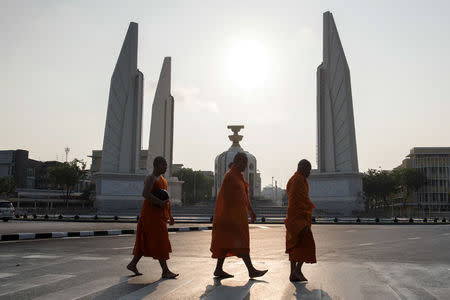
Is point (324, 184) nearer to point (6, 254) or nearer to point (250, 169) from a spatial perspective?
point (250, 169)

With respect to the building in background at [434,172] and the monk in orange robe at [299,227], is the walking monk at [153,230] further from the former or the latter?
the building in background at [434,172]

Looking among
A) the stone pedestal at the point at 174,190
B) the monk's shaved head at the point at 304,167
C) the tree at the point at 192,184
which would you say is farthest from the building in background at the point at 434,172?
the monk's shaved head at the point at 304,167

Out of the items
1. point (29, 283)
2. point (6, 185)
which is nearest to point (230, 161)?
point (6, 185)

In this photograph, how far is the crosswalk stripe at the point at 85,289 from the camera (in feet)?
14.6

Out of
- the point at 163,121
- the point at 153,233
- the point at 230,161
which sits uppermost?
the point at 163,121

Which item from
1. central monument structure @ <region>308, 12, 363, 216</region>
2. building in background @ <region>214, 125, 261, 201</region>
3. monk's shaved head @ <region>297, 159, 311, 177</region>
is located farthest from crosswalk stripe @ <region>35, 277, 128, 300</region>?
building in background @ <region>214, 125, 261, 201</region>

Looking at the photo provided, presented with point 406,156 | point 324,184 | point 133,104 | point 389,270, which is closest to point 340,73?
point 324,184

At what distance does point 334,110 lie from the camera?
148 ft

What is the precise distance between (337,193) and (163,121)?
83.3 ft

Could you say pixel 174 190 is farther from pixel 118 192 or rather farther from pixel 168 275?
pixel 168 275

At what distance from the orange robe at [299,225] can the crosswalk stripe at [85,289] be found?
7.28ft

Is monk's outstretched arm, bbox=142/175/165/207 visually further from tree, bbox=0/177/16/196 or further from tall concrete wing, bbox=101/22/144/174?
tree, bbox=0/177/16/196

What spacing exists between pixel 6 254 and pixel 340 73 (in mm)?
39705

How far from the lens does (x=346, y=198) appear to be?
41.8m
